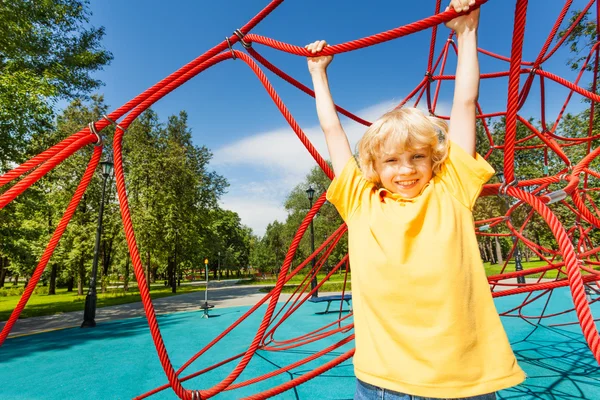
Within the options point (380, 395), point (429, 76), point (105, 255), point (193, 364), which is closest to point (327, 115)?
point (380, 395)

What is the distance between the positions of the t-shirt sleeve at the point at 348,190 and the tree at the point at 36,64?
26.5 ft

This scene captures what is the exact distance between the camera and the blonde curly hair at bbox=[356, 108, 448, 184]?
1.03m

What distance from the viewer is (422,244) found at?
0.91 meters

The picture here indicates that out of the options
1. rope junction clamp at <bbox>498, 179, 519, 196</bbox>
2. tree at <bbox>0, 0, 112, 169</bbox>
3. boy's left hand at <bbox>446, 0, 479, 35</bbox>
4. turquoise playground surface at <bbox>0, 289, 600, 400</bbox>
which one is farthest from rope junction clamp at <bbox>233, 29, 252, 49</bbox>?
tree at <bbox>0, 0, 112, 169</bbox>

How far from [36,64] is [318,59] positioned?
31.7 feet

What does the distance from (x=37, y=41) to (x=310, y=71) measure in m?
9.87

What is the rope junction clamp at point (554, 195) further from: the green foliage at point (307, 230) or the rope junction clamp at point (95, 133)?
the green foliage at point (307, 230)

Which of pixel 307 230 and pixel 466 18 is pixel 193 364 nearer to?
pixel 466 18

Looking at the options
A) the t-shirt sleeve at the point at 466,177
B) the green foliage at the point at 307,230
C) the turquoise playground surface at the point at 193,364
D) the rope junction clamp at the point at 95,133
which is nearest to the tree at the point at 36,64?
the turquoise playground surface at the point at 193,364

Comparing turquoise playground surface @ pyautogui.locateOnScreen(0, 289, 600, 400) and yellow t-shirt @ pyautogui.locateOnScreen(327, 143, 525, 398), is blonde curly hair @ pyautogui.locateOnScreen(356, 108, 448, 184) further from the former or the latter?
turquoise playground surface @ pyautogui.locateOnScreen(0, 289, 600, 400)

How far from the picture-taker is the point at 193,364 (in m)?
5.00

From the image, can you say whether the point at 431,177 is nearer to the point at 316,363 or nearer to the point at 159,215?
the point at 316,363

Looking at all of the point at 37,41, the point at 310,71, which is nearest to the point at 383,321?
the point at 310,71

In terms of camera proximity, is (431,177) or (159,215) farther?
(159,215)
